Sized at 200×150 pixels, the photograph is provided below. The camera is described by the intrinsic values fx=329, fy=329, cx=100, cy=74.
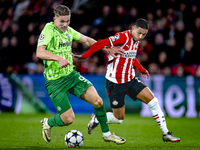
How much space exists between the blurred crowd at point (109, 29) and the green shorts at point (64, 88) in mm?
5785

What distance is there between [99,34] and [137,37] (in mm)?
5879

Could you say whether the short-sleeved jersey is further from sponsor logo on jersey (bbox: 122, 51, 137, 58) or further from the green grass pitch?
the green grass pitch

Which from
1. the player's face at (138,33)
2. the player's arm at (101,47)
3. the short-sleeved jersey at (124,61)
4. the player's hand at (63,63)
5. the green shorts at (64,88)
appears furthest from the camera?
the short-sleeved jersey at (124,61)

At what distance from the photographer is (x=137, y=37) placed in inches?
219

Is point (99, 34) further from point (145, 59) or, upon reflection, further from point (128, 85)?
point (128, 85)

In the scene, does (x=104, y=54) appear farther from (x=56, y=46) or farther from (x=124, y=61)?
(x=56, y=46)

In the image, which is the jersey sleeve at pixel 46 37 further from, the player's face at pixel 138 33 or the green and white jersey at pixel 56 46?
the player's face at pixel 138 33

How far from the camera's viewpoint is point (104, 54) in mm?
11086

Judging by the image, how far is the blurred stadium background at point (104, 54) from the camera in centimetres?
1029

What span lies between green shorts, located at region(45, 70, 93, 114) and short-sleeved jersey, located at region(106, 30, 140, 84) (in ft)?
2.69

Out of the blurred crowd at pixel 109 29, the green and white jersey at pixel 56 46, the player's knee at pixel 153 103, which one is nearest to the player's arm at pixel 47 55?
the green and white jersey at pixel 56 46

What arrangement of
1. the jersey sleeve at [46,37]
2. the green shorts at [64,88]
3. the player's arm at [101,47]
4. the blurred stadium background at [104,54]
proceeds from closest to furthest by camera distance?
the jersey sleeve at [46,37] → the green shorts at [64,88] → the player's arm at [101,47] → the blurred stadium background at [104,54]

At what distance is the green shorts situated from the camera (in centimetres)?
500

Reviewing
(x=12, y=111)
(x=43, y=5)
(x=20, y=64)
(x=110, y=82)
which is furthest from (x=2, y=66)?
(x=110, y=82)
